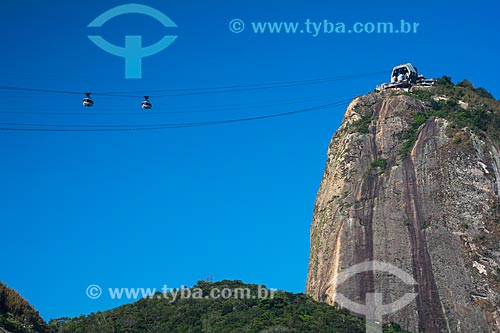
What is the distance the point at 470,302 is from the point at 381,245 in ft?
37.8

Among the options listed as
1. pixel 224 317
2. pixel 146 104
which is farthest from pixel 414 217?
pixel 146 104

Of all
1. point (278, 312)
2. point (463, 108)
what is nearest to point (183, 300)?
point (278, 312)

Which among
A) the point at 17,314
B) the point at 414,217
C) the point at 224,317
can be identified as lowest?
the point at 17,314

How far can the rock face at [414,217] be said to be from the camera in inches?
2694

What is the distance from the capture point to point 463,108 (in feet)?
293

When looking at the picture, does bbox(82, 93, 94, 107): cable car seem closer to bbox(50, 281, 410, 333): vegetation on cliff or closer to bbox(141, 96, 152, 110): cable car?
bbox(141, 96, 152, 110): cable car

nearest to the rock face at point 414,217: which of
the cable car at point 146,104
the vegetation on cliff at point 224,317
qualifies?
the vegetation on cliff at point 224,317

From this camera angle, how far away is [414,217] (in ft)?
250

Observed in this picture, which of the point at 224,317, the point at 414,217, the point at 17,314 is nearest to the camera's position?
the point at 17,314

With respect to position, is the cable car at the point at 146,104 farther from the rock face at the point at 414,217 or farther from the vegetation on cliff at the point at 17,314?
the rock face at the point at 414,217

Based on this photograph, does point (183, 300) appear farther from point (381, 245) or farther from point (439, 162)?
point (439, 162)

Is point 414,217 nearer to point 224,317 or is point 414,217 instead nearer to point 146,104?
point 224,317

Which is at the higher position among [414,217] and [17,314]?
[414,217]

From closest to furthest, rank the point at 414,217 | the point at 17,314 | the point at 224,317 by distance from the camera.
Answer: the point at 17,314
the point at 224,317
the point at 414,217
